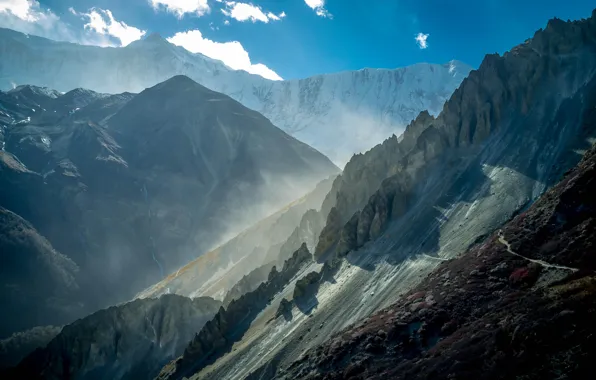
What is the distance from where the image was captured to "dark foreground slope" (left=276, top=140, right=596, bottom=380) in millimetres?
27328

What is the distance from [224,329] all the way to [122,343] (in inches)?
1172

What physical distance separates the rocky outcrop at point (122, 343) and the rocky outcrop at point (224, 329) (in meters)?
13.3

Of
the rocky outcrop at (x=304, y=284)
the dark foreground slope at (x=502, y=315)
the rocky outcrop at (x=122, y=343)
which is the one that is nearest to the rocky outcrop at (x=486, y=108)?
the rocky outcrop at (x=304, y=284)

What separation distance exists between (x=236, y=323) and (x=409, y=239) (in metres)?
32.2

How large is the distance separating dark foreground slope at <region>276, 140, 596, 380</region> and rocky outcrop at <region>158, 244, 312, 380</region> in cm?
2529

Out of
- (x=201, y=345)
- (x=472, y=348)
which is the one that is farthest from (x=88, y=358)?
(x=472, y=348)

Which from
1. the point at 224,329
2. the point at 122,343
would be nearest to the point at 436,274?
the point at 224,329

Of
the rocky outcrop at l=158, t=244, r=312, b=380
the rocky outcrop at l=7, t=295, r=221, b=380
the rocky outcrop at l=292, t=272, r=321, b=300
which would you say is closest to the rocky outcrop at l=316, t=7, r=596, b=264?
the rocky outcrop at l=292, t=272, r=321, b=300

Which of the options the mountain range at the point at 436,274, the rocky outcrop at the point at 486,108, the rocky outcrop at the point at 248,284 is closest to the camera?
the mountain range at the point at 436,274

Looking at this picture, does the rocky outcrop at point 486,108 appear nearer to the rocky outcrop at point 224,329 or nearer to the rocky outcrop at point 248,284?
the rocky outcrop at point 224,329

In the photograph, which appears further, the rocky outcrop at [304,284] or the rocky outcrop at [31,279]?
the rocky outcrop at [31,279]

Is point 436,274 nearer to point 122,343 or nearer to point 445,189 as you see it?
point 445,189

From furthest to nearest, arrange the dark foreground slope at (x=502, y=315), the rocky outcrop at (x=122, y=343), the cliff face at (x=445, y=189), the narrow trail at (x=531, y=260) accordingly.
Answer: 1. the rocky outcrop at (x=122, y=343)
2. the cliff face at (x=445, y=189)
3. the narrow trail at (x=531, y=260)
4. the dark foreground slope at (x=502, y=315)

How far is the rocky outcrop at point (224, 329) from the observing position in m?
69.9
